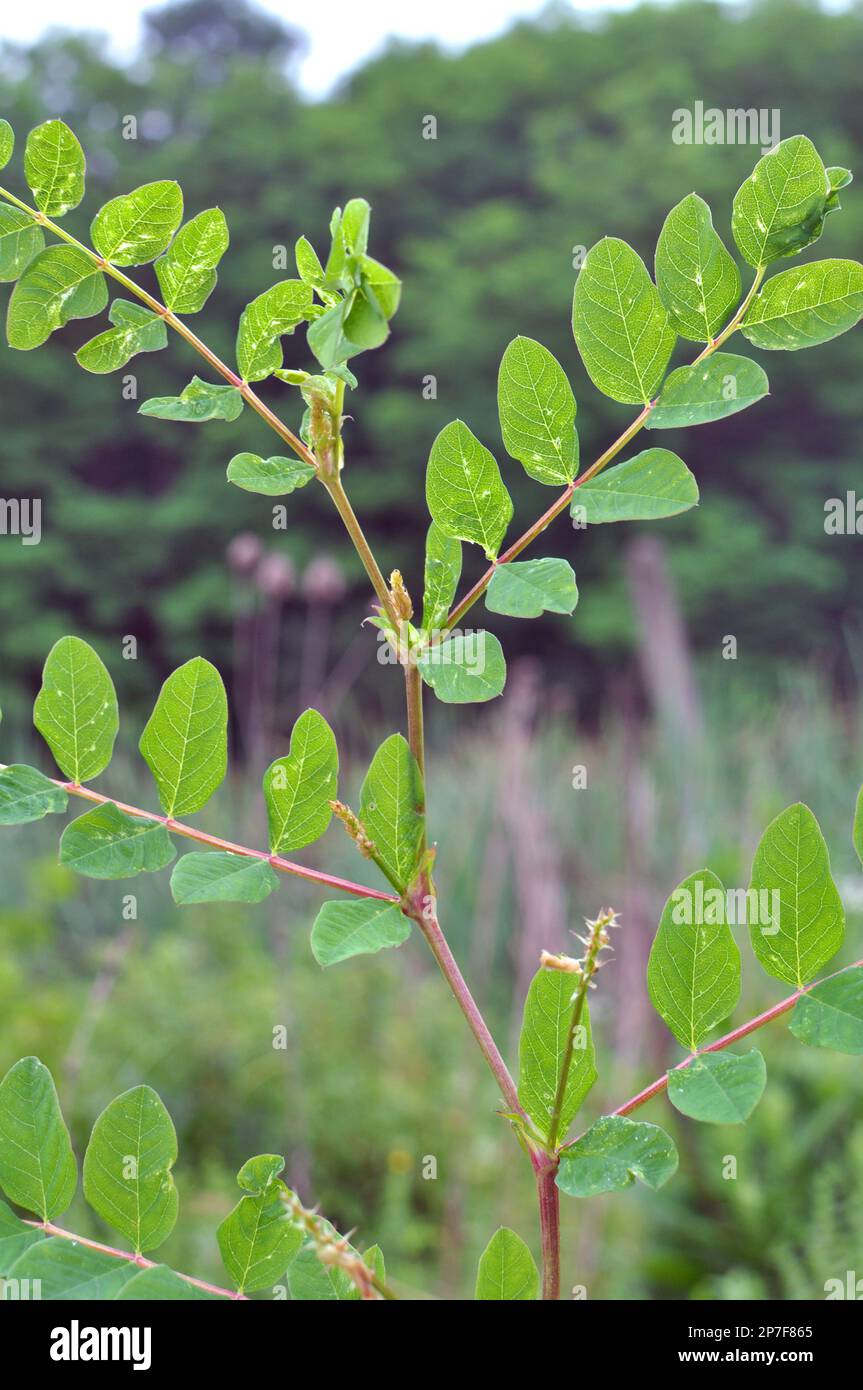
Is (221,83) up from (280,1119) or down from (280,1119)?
up

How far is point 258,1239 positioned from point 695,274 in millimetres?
360

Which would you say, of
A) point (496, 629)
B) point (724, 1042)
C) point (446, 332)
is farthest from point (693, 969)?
point (446, 332)

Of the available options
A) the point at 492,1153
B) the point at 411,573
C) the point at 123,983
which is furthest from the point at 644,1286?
the point at 411,573

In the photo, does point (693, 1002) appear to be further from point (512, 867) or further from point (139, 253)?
point (512, 867)

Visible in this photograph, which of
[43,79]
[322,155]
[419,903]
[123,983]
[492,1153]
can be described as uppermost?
[43,79]

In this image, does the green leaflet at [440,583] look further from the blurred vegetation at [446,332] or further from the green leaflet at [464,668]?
the blurred vegetation at [446,332]

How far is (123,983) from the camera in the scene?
10.5 ft

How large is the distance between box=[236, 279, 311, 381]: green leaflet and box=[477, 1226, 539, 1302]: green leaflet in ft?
1.02

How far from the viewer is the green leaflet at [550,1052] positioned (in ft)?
1.29

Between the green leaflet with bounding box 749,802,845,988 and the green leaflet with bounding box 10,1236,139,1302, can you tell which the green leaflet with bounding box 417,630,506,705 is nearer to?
the green leaflet with bounding box 749,802,845,988

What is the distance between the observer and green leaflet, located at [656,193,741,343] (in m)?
0.41

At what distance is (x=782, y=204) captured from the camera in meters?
0.41

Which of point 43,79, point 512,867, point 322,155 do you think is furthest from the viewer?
point 43,79
